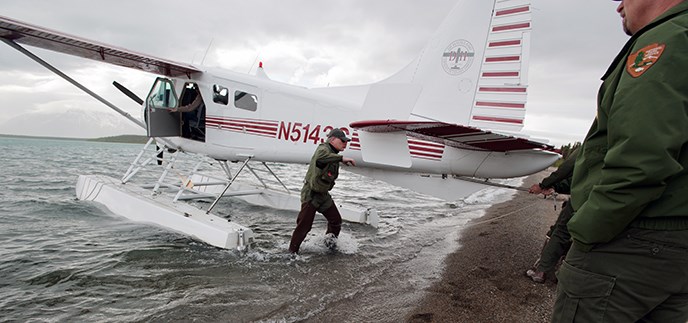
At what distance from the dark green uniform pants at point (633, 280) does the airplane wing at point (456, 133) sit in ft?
7.64

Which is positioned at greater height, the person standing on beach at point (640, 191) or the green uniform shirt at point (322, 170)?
the person standing on beach at point (640, 191)

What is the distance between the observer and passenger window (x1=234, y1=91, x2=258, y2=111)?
6.63 meters

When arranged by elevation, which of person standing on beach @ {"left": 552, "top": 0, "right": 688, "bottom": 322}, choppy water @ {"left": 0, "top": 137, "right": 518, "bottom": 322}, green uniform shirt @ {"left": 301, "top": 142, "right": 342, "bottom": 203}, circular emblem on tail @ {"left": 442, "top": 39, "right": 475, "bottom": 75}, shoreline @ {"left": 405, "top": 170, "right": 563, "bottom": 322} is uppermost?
circular emblem on tail @ {"left": 442, "top": 39, "right": 475, "bottom": 75}

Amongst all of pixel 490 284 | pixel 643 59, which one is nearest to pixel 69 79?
Result: pixel 490 284

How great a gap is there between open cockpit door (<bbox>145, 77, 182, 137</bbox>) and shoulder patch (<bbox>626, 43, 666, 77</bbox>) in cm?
744

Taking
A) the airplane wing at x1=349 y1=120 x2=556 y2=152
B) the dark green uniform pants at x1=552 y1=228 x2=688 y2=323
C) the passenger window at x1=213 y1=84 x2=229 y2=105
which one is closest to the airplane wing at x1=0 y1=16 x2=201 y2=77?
the passenger window at x1=213 y1=84 x2=229 y2=105

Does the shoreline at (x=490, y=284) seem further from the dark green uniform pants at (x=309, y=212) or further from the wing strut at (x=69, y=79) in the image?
the wing strut at (x=69, y=79)

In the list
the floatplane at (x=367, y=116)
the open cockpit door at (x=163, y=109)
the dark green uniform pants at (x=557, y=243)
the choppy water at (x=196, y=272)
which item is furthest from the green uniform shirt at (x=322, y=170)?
the open cockpit door at (x=163, y=109)

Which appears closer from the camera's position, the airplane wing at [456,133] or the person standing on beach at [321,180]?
the airplane wing at [456,133]

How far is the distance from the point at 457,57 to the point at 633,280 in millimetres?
4782

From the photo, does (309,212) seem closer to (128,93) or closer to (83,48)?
(83,48)

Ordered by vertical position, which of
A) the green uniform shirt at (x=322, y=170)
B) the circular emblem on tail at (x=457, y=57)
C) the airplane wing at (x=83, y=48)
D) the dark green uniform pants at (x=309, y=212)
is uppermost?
the circular emblem on tail at (x=457, y=57)

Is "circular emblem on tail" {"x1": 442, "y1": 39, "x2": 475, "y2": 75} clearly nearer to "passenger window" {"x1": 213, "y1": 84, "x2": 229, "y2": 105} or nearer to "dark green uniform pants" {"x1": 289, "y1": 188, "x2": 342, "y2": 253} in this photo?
"dark green uniform pants" {"x1": 289, "y1": 188, "x2": 342, "y2": 253}

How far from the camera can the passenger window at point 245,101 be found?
6633 millimetres
